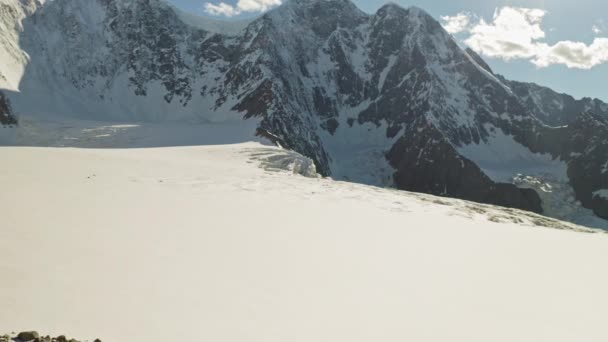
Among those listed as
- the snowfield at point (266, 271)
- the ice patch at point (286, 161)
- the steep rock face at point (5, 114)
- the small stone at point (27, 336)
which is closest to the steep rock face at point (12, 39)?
the steep rock face at point (5, 114)

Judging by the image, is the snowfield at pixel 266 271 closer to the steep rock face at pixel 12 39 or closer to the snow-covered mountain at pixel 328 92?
the snow-covered mountain at pixel 328 92

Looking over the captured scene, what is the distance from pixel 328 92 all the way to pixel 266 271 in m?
177

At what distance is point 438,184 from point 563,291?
13930 centimetres

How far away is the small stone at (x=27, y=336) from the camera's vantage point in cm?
586

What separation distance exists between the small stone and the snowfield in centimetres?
29

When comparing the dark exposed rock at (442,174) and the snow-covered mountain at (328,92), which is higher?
the snow-covered mountain at (328,92)

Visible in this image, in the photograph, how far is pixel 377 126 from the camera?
17550 centimetres

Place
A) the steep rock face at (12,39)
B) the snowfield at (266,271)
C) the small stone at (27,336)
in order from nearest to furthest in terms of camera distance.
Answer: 1. the small stone at (27,336)
2. the snowfield at (266,271)
3. the steep rock face at (12,39)

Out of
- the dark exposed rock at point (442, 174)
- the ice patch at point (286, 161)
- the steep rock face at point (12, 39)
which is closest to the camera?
the ice patch at point (286, 161)

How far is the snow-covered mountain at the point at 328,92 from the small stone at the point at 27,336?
335 feet

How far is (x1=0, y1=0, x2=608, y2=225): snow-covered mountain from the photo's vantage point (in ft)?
435

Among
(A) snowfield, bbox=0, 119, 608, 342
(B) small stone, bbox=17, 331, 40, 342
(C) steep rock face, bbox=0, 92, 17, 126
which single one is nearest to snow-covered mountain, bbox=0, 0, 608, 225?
(C) steep rock face, bbox=0, 92, 17, 126

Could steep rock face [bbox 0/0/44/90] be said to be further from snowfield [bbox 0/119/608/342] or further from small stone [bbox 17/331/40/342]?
small stone [bbox 17/331/40/342]

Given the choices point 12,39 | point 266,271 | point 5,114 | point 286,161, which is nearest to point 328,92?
point 12,39
